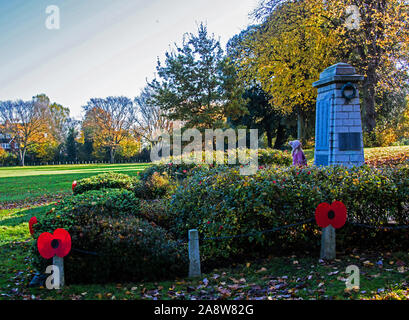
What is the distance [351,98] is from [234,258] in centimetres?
725

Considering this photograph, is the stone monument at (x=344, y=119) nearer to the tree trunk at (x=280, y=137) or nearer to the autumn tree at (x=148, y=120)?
the tree trunk at (x=280, y=137)

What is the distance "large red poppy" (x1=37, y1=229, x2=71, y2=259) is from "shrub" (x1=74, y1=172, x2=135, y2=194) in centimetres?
639

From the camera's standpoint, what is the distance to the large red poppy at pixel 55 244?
4215 millimetres

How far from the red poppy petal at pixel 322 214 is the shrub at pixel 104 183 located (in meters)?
7.71

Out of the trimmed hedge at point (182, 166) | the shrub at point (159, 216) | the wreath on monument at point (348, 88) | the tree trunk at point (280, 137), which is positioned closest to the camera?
the shrub at point (159, 216)

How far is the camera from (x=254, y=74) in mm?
23469

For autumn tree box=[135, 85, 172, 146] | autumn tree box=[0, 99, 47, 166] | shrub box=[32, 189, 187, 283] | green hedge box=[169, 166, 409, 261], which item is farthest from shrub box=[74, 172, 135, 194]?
autumn tree box=[0, 99, 47, 166]

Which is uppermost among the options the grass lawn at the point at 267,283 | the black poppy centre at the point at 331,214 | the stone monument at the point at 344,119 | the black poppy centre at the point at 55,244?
the stone monument at the point at 344,119

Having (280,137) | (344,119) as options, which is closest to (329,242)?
(344,119)

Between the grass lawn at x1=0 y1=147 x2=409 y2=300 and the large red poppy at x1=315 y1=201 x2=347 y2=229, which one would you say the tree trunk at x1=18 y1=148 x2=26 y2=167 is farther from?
the large red poppy at x1=315 y1=201 x2=347 y2=229

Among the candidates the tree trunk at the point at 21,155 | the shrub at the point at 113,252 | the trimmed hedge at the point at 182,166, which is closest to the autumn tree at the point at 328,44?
the trimmed hedge at the point at 182,166

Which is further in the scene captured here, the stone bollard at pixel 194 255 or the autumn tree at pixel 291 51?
the autumn tree at pixel 291 51

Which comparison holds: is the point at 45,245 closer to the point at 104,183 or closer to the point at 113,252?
the point at 113,252

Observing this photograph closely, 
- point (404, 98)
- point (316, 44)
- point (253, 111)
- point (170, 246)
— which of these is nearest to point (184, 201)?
point (170, 246)
